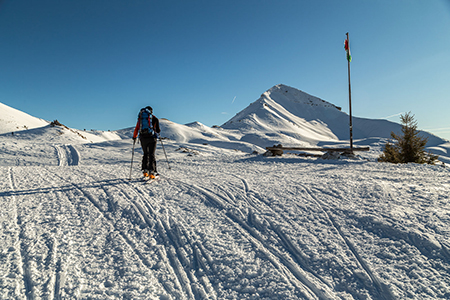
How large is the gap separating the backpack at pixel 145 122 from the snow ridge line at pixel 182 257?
3239 mm

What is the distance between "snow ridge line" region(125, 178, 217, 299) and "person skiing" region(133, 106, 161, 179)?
9.62 feet

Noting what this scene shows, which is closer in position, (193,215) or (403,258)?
(403,258)

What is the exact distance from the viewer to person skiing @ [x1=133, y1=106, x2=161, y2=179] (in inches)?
263

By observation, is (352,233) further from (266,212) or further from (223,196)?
(223,196)

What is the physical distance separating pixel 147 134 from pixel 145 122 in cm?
37

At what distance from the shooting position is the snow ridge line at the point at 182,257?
2293mm

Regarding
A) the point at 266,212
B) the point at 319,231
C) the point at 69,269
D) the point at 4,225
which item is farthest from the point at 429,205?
the point at 4,225

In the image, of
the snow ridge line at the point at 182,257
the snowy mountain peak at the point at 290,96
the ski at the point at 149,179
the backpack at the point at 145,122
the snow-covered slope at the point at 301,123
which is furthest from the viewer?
the snowy mountain peak at the point at 290,96

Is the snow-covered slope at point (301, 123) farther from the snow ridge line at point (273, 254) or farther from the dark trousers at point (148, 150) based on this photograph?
the snow ridge line at point (273, 254)

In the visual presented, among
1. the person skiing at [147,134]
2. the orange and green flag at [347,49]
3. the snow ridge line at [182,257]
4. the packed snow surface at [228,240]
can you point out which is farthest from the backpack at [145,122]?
the orange and green flag at [347,49]

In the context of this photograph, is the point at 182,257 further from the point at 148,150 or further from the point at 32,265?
the point at 148,150

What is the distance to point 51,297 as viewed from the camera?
7.08ft

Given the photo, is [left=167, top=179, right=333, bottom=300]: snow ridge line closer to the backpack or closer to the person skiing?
the person skiing

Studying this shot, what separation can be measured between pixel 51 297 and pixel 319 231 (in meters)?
3.30
